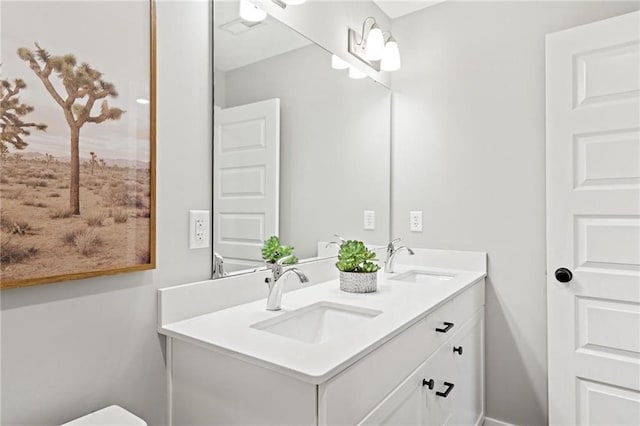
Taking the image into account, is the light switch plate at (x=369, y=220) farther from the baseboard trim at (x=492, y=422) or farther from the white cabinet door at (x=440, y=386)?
the baseboard trim at (x=492, y=422)

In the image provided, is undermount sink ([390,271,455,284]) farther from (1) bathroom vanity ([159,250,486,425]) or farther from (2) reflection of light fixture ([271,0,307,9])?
(2) reflection of light fixture ([271,0,307,9])

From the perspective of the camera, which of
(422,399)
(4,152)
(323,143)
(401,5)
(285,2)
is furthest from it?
(401,5)

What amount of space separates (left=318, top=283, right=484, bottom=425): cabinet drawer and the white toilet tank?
1.43 ft

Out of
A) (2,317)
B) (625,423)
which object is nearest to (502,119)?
(625,423)

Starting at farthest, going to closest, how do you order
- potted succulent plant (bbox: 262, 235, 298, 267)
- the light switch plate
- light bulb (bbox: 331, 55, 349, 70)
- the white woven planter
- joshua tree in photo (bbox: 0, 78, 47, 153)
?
the light switch plate < light bulb (bbox: 331, 55, 349, 70) < the white woven planter < potted succulent plant (bbox: 262, 235, 298, 267) < joshua tree in photo (bbox: 0, 78, 47, 153)

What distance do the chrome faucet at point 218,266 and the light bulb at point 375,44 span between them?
1402 millimetres

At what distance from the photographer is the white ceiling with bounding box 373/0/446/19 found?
2277mm

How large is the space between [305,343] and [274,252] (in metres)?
0.56

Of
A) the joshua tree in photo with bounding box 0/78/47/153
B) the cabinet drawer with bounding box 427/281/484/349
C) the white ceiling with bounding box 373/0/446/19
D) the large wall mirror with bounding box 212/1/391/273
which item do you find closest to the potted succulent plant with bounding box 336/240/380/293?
the large wall mirror with bounding box 212/1/391/273

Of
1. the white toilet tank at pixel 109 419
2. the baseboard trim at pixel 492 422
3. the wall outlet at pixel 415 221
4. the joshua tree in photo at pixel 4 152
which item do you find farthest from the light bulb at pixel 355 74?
the baseboard trim at pixel 492 422

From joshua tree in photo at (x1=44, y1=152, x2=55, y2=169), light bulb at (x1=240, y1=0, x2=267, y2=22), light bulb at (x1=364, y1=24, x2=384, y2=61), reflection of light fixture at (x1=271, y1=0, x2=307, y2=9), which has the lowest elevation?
joshua tree in photo at (x1=44, y1=152, x2=55, y2=169)

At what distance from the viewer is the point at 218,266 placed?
1336 millimetres

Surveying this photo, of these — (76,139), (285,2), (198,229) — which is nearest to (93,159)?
(76,139)

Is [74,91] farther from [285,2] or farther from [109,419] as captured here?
[285,2]
